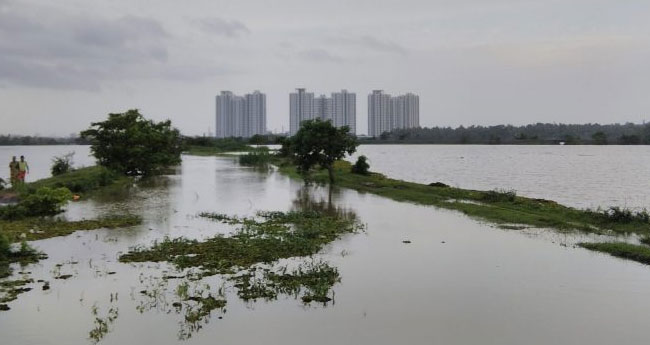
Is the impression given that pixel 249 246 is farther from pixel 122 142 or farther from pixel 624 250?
pixel 122 142

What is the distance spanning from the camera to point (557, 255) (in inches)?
469

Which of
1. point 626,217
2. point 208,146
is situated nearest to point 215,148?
point 208,146

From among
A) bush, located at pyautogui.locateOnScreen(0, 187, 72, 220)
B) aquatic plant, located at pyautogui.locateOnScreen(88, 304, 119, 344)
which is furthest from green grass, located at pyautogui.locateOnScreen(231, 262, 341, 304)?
bush, located at pyautogui.locateOnScreen(0, 187, 72, 220)

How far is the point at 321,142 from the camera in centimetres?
2856

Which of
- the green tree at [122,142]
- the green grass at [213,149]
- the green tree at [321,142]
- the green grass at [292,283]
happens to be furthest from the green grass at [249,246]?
the green grass at [213,149]

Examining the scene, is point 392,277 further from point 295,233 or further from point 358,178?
point 358,178

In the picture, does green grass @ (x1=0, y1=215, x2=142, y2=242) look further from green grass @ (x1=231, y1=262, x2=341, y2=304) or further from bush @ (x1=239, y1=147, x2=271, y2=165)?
bush @ (x1=239, y1=147, x2=271, y2=165)

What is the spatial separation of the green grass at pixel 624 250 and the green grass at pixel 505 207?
7.66 feet

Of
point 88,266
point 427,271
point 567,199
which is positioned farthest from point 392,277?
point 567,199

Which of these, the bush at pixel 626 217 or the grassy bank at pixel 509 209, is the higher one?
the bush at pixel 626 217

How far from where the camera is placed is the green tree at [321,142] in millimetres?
28611

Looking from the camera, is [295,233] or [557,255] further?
[295,233]

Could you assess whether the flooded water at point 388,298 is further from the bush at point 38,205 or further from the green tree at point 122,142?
the green tree at point 122,142

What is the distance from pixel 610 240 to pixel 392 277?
22.4 ft
